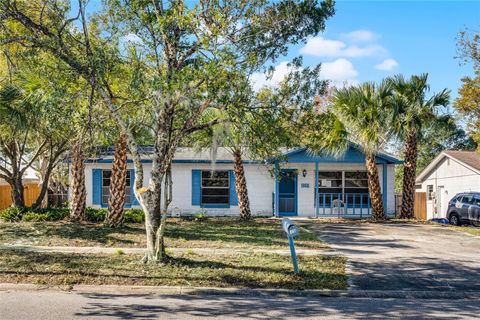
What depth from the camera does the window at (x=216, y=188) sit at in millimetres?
24062

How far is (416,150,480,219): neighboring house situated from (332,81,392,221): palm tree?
889cm

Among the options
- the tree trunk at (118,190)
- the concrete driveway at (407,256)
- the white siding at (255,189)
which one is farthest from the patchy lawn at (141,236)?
the white siding at (255,189)

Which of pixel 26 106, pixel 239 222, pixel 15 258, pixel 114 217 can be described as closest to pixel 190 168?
pixel 239 222

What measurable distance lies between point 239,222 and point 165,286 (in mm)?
11398

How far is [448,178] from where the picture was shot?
101 ft

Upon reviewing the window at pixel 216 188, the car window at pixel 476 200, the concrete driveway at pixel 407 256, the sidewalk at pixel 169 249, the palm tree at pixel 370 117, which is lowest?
the concrete driveway at pixel 407 256

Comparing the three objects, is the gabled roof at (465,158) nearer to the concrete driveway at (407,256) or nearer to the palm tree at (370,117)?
the palm tree at (370,117)

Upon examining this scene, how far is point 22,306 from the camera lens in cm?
746

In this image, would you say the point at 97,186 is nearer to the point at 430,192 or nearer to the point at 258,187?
the point at 258,187

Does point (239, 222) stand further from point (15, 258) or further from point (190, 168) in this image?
point (15, 258)

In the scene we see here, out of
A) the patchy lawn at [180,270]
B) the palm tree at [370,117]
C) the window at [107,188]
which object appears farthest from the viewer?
the window at [107,188]

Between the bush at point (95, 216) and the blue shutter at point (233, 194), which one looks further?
the blue shutter at point (233, 194)

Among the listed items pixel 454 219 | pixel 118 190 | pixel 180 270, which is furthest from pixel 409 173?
pixel 180 270

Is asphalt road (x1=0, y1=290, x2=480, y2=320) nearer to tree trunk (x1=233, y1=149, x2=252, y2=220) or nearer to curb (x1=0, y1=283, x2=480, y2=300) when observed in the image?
curb (x1=0, y1=283, x2=480, y2=300)
